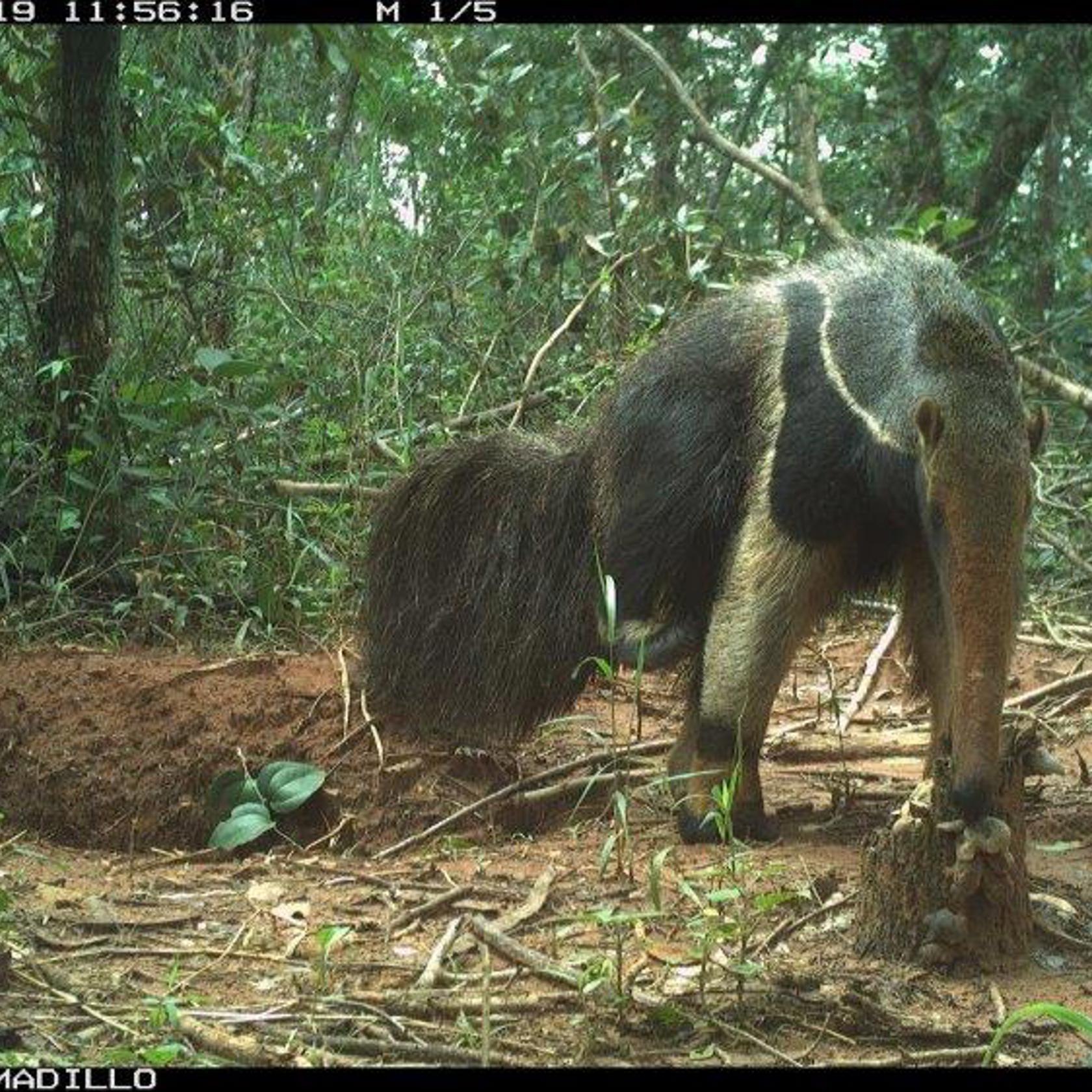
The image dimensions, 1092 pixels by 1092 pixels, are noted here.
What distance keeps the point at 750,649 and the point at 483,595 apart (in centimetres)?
116

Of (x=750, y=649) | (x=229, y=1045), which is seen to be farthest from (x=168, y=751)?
(x=229, y=1045)

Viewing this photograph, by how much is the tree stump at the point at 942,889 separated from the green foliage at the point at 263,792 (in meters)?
2.04

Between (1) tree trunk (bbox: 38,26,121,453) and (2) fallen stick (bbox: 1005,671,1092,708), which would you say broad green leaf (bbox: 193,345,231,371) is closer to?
(1) tree trunk (bbox: 38,26,121,453)

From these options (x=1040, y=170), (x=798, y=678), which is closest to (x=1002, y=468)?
(x=798, y=678)

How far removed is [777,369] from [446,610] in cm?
155

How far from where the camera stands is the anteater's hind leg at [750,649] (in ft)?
15.8

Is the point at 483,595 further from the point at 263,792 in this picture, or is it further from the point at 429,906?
the point at 429,906

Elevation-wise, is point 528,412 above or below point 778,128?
below

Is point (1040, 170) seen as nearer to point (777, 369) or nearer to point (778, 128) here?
point (778, 128)

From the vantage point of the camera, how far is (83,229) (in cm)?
660

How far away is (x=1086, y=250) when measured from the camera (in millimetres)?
11773

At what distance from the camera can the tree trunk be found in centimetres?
652

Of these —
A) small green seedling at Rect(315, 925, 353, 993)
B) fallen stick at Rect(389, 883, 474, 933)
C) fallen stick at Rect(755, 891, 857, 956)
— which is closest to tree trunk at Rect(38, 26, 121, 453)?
fallen stick at Rect(389, 883, 474, 933)

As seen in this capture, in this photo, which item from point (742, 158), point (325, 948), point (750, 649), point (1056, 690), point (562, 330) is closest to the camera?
point (325, 948)
